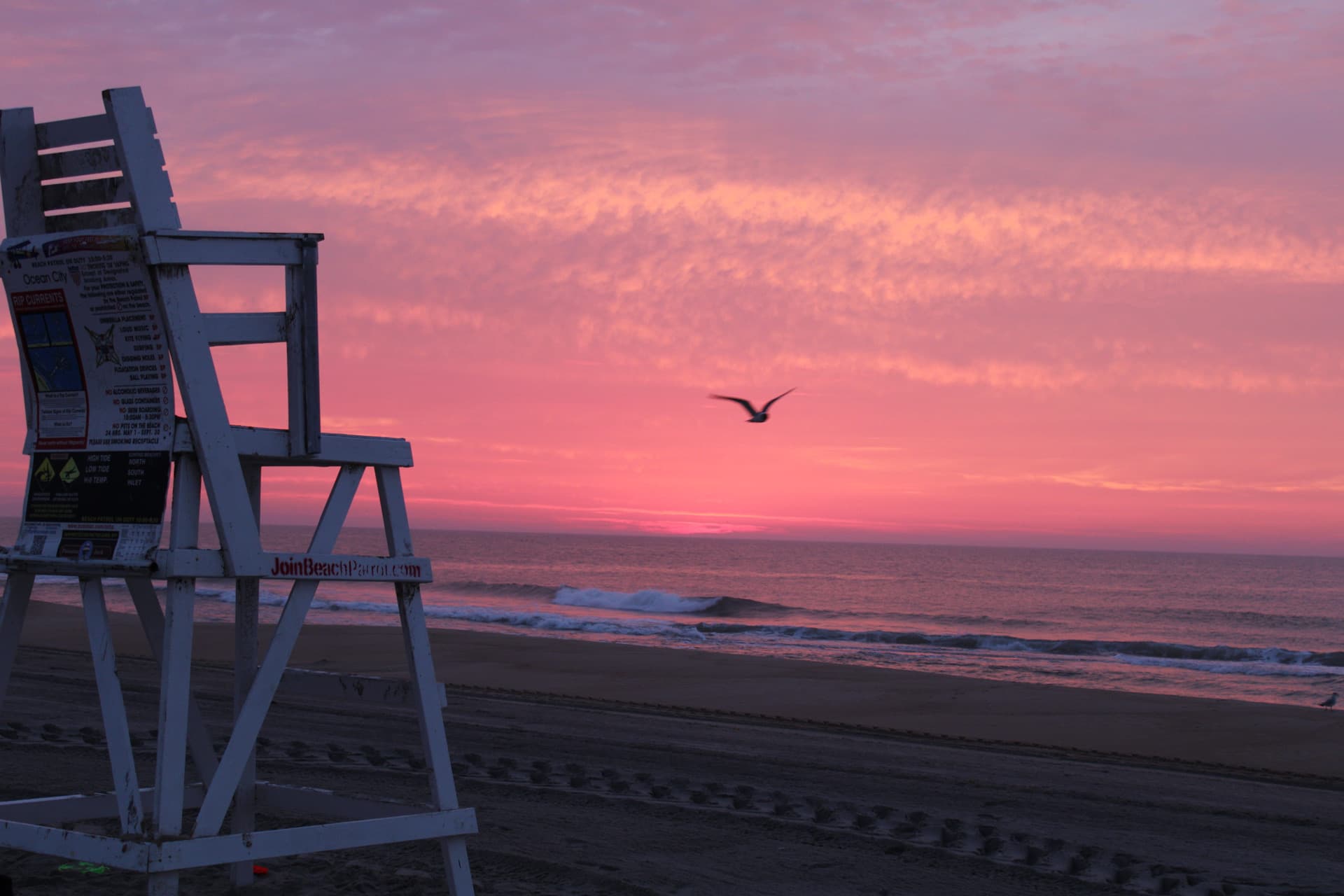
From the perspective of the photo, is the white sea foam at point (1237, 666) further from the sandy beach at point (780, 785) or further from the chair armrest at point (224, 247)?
the chair armrest at point (224, 247)

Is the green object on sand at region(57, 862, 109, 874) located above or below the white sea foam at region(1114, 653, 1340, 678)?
above

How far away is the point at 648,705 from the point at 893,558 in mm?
114029

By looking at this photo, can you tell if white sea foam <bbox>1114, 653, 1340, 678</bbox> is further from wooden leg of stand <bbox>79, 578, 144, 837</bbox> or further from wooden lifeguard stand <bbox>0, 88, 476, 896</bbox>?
wooden leg of stand <bbox>79, 578, 144, 837</bbox>

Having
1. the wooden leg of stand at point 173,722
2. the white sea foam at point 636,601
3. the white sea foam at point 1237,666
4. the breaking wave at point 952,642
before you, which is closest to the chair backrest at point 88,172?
the wooden leg of stand at point 173,722

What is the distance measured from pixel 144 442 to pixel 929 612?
49.4 m

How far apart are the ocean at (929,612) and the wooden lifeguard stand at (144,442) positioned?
34.7 ft

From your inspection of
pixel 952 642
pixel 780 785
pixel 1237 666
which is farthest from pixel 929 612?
pixel 780 785

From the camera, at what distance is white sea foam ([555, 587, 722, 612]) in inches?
2079

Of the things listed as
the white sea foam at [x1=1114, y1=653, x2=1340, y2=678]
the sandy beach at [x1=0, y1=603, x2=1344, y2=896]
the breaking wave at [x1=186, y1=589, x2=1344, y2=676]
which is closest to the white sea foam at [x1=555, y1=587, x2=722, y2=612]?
the breaking wave at [x1=186, y1=589, x2=1344, y2=676]

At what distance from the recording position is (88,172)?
393 centimetres

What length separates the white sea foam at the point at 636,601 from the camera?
5281 centimetres

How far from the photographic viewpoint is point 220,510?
147 inches

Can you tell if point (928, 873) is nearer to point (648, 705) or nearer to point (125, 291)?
point (125, 291)

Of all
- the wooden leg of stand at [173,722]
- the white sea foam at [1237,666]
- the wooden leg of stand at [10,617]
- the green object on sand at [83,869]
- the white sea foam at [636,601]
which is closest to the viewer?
the wooden leg of stand at [173,722]
